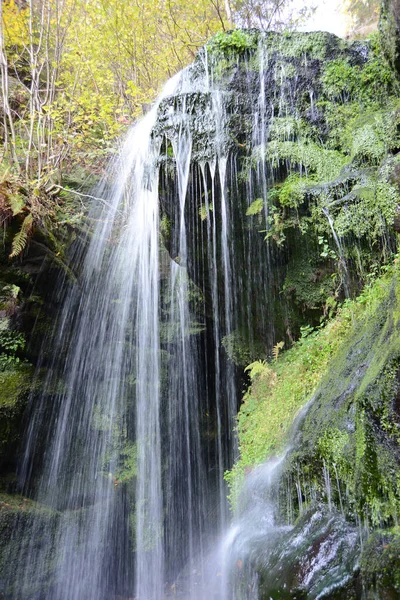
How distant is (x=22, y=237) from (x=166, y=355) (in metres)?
3.52

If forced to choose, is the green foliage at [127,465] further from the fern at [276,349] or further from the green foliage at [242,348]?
the fern at [276,349]

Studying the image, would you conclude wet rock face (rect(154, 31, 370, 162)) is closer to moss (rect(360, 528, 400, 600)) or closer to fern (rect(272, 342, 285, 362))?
fern (rect(272, 342, 285, 362))

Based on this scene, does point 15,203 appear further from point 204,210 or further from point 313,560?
point 313,560

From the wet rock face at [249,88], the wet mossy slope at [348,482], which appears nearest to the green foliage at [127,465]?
the wet mossy slope at [348,482]

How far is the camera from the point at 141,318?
26.3 feet

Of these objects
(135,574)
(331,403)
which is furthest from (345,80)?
(135,574)

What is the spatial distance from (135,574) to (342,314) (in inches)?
220

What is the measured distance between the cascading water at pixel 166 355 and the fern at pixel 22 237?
1262mm

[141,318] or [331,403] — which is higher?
[141,318]

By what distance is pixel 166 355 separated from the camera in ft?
26.6

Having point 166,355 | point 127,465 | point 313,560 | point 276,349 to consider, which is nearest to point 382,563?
point 313,560

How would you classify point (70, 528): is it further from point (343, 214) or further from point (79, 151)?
point (79, 151)

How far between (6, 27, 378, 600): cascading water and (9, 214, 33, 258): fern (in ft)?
4.14

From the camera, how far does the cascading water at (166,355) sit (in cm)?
642
